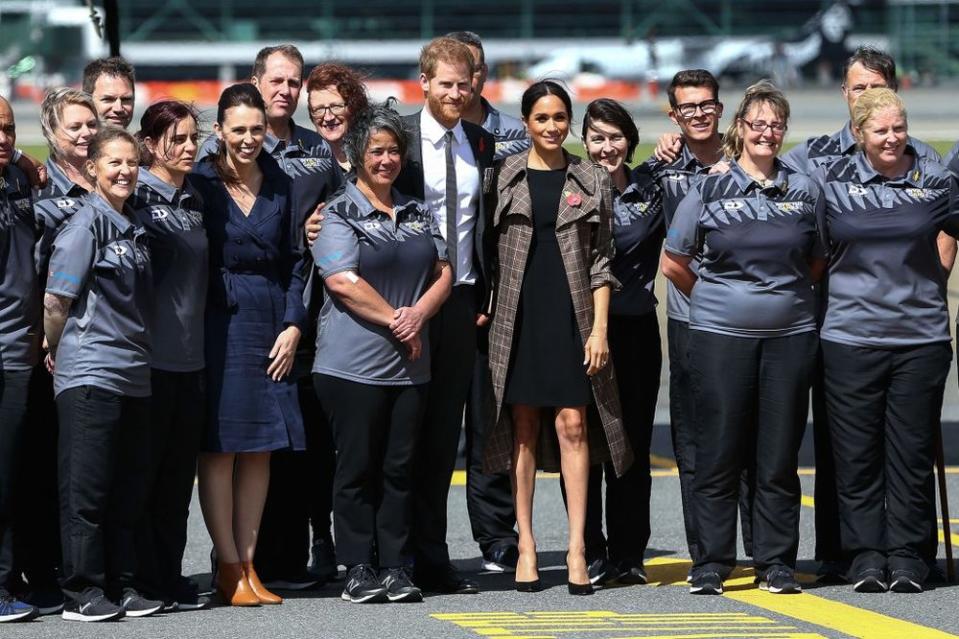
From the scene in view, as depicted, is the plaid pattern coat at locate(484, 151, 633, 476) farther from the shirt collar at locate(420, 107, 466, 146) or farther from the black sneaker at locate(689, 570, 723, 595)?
the black sneaker at locate(689, 570, 723, 595)

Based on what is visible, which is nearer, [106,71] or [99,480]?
[99,480]

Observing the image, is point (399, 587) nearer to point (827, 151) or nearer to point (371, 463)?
point (371, 463)

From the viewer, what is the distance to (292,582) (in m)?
7.09

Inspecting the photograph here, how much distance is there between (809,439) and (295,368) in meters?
5.09

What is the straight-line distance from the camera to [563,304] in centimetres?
685

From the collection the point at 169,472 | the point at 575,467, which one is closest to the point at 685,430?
the point at 575,467

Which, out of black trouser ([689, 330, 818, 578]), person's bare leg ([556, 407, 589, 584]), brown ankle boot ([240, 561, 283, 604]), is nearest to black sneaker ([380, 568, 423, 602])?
brown ankle boot ([240, 561, 283, 604])

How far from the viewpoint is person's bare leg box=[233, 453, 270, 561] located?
6664mm

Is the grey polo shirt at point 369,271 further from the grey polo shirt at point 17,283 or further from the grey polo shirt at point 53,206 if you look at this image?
the grey polo shirt at point 17,283

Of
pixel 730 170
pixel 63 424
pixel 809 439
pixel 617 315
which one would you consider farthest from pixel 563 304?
pixel 809 439

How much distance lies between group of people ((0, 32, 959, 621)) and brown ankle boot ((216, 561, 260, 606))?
0.05ft

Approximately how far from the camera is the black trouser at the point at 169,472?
631cm

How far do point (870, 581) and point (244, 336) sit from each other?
2597mm

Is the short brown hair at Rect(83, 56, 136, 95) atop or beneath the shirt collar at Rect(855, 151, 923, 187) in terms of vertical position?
atop
